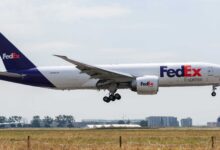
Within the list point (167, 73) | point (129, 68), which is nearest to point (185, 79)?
point (167, 73)

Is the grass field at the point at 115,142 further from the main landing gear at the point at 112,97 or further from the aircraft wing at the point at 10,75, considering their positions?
the aircraft wing at the point at 10,75

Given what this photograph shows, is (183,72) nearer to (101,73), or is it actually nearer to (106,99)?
(101,73)

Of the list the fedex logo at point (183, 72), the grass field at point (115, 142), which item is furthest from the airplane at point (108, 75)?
the grass field at point (115, 142)

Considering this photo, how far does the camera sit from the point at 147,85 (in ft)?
199

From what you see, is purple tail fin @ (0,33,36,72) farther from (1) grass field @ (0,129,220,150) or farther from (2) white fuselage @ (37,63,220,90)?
(1) grass field @ (0,129,220,150)

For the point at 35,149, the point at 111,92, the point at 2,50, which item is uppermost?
the point at 2,50

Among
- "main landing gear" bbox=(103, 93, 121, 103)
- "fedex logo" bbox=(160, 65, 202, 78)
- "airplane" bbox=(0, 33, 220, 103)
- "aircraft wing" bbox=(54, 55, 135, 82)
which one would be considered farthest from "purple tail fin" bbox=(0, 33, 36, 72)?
"fedex logo" bbox=(160, 65, 202, 78)

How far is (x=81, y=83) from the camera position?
65312mm

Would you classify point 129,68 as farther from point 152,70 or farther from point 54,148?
point 54,148

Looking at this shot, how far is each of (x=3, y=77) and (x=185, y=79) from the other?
1946cm

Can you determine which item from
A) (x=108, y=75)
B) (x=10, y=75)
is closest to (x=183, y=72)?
(x=108, y=75)

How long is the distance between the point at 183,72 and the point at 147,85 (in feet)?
12.5

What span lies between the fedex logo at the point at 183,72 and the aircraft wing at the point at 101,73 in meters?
3.38

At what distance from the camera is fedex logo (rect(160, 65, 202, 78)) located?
61188mm
